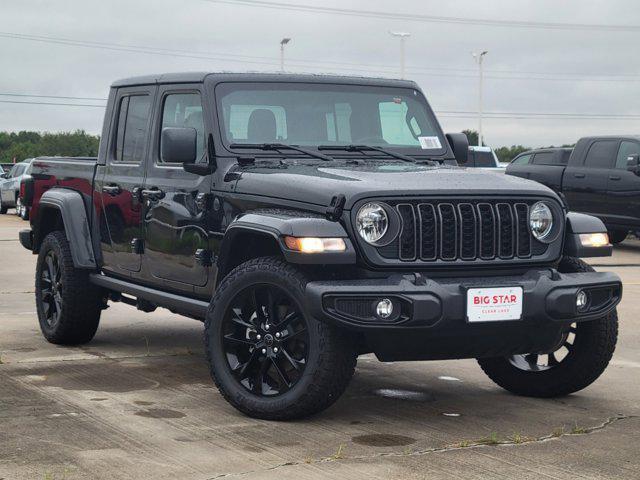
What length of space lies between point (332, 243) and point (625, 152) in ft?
47.0

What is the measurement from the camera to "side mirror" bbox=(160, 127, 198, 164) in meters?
7.03

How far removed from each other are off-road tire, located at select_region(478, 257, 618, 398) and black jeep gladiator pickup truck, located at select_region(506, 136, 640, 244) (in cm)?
1207

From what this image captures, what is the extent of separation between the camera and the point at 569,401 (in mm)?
7125

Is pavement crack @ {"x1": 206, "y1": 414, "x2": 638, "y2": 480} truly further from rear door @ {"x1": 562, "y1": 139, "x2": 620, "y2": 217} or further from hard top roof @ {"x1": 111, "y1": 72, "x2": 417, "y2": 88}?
rear door @ {"x1": 562, "y1": 139, "x2": 620, "y2": 217}

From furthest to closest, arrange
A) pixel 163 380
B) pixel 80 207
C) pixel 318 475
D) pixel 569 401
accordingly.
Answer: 1. pixel 80 207
2. pixel 163 380
3. pixel 569 401
4. pixel 318 475

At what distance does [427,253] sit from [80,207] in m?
3.36

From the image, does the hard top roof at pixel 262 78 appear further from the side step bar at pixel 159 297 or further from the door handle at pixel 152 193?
the side step bar at pixel 159 297

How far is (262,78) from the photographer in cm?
762

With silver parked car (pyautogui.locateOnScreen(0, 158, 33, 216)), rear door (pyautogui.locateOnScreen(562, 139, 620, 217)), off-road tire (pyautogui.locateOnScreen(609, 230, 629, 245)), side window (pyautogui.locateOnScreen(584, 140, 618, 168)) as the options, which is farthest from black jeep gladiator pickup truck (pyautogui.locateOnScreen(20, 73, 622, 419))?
silver parked car (pyautogui.locateOnScreen(0, 158, 33, 216))

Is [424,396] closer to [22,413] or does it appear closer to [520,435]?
[520,435]

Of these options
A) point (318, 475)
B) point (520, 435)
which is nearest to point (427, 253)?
point (520, 435)

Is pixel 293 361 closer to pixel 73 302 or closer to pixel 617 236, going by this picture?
pixel 73 302

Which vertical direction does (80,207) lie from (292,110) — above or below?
below

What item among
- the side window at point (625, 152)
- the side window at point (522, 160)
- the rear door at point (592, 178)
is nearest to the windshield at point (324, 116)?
the side window at point (625, 152)
